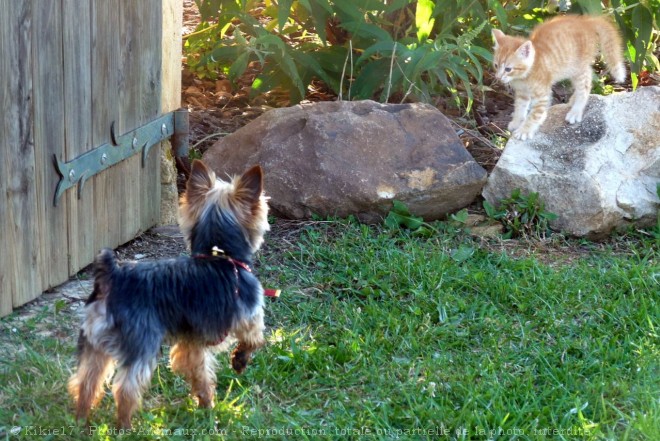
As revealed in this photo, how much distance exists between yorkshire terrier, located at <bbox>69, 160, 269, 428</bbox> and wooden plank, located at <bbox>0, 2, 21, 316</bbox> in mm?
1062

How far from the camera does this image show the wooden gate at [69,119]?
4.57 metres

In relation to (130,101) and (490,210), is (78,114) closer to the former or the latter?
(130,101)

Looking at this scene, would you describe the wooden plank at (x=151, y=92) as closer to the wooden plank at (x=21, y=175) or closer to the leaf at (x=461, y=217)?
the wooden plank at (x=21, y=175)

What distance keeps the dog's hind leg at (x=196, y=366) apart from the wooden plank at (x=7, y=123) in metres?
1.18

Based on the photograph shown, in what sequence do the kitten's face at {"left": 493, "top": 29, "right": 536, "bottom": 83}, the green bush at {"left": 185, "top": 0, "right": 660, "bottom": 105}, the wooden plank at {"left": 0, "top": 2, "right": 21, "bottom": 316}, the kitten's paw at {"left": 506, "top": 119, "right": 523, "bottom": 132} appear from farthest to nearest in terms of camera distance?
the kitten's paw at {"left": 506, "top": 119, "right": 523, "bottom": 132}
the green bush at {"left": 185, "top": 0, "right": 660, "bottom": 105}
the kitten's face at {"left": 493, "top": 29, "right": 536, "bottom": 83}
the wooden plank at {"left": 0, "top": 2, "right": 21, "bottom": 316}

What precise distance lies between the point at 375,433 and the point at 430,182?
2751mm

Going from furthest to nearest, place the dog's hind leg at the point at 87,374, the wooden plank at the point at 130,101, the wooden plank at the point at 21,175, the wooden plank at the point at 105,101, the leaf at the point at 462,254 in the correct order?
1. the leaf at the point at 462,254
2. the wooden plank at the point at 130,101
3. the wooden plank at the point at 105,101
4. the wooden plank at the point at 21,175
5. the dog's hind leg at the point at 87,374

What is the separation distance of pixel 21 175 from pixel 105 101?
991 mm

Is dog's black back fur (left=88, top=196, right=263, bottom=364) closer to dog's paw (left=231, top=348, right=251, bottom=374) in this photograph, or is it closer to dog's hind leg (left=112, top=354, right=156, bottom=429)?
dog's hind leg (left=112, top=354, right=156, bottom=429)

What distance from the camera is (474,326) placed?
5.03 metres

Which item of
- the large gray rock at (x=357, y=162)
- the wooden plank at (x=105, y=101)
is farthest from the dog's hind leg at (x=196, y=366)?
the large gray rock at (x=357, y=162)

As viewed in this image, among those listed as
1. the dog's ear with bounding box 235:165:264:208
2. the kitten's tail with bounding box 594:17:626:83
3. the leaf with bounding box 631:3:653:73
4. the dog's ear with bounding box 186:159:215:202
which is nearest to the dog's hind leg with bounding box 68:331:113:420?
the dog's ear with bounding box 186:159:215:202

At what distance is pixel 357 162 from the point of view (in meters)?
6.45

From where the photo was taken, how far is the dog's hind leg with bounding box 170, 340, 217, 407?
403cm
